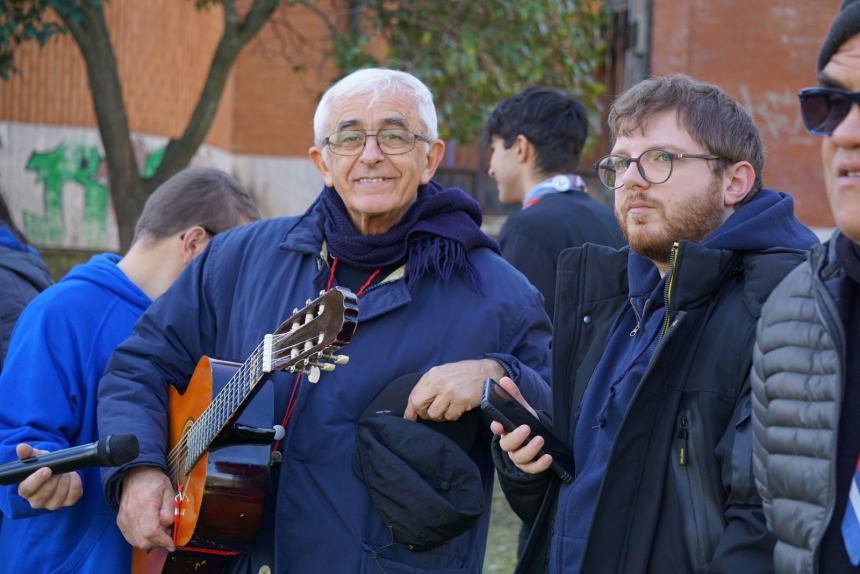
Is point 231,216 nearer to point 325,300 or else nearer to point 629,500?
point 325,300

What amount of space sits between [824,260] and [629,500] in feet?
2.32

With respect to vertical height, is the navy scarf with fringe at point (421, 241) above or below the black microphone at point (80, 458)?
above

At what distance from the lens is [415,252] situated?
3.30 meters

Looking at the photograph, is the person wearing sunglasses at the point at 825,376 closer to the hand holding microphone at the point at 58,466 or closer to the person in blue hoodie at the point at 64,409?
the hand holding microphone at the point at 58,466

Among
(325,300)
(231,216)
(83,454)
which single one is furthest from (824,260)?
(231,216)

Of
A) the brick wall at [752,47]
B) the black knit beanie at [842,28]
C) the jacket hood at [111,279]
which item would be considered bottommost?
the jacket hood at [111,279]

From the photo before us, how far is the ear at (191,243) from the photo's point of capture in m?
3.85

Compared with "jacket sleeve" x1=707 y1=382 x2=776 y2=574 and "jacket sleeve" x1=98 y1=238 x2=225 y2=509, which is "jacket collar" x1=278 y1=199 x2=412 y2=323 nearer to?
"jacket sleeve" x1=98 y1=238 x2=225 y2=509

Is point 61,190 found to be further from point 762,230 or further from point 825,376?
point 825,376

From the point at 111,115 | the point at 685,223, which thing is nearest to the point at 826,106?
the point at 685,223

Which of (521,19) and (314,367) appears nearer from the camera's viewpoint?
(314,367)

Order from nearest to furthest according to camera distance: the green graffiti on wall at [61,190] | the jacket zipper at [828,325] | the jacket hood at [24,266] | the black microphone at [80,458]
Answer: the jacket zipper at [828,325] → the black microphone at [80,458] → the jacket hood at [24,266] → the green graffiti on wall at [61,190]

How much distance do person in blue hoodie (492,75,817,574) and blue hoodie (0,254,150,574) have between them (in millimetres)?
1328

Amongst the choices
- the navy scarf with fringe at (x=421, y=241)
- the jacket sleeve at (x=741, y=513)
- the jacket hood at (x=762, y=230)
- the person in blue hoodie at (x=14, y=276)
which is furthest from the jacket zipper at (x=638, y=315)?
the person in blue hoodie at (x=14, y=276)
